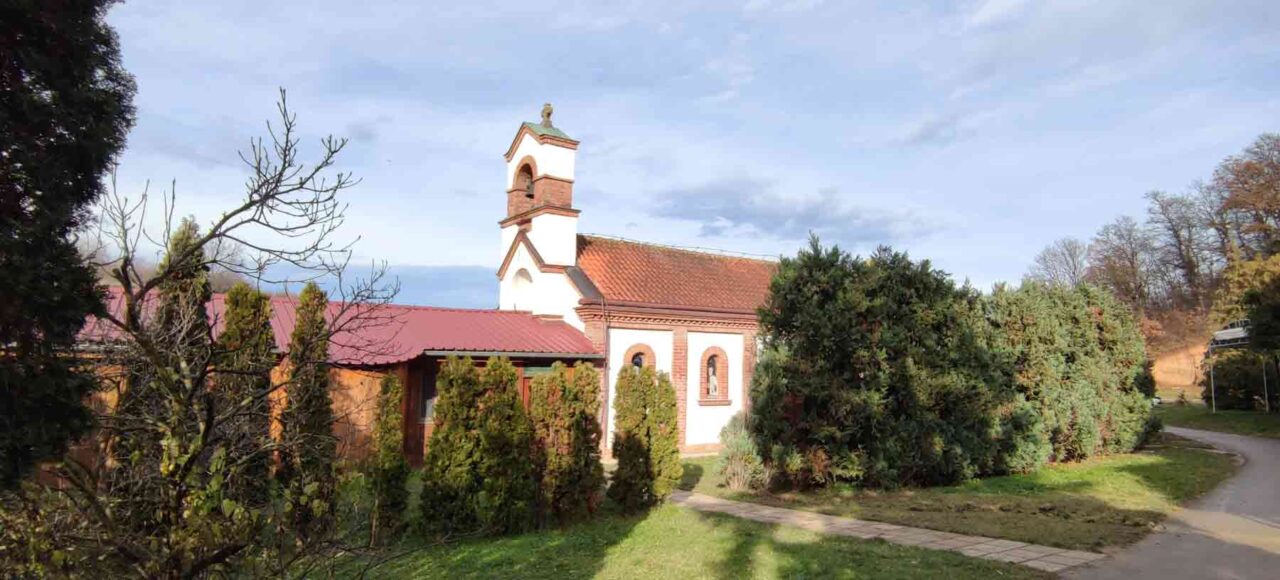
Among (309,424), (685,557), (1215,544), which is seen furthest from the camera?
(309,424)

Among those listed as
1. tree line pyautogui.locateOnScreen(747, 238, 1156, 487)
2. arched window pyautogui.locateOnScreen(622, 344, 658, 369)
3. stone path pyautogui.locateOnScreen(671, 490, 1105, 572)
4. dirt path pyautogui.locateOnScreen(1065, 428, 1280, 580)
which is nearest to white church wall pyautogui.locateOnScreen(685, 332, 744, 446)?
arched window pyautogui.locateOnScreen(622, 344, 658, 369)

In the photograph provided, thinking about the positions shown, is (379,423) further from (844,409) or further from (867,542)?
(844,409)

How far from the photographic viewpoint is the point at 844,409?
12.6m

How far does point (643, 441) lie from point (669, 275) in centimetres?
1197

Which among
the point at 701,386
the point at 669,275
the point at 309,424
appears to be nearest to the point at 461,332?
the point at 701,386

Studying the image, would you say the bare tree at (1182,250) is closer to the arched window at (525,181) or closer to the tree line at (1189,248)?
the tree line at (1189,248)

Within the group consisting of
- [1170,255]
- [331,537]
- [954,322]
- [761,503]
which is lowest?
[761,503]

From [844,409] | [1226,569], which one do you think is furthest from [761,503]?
[1226,569]

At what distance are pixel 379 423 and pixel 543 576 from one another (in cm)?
327

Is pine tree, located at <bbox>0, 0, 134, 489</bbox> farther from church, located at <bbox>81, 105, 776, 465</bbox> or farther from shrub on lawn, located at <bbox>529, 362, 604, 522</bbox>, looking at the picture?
church, located at <bbox>81, 105, 776, 465</bbox>

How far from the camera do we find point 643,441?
10812 mm

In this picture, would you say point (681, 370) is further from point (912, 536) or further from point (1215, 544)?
point (1215, 544)

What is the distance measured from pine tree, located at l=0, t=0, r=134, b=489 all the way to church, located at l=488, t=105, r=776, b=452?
14829 millimetres

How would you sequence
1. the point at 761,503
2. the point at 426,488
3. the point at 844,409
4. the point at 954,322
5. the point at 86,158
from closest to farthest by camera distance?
the point at 86,158, the point at 426,488, the point at 761,503, the point at 844,409, the point at 954,322
